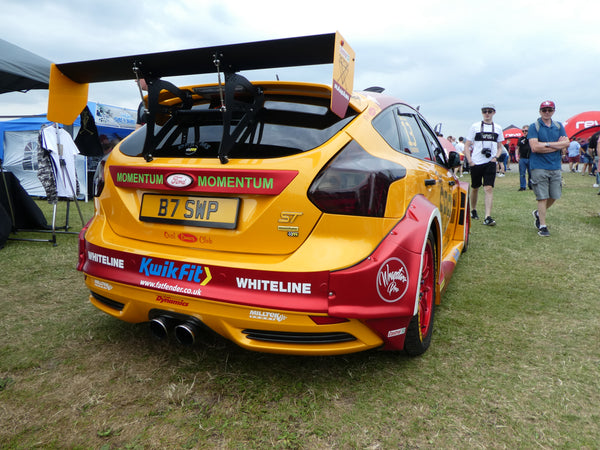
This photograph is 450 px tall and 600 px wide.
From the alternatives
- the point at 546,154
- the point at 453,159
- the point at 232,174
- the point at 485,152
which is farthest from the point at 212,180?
the point at 485,152

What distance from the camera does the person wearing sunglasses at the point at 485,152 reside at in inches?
262

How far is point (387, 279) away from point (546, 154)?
5075mm

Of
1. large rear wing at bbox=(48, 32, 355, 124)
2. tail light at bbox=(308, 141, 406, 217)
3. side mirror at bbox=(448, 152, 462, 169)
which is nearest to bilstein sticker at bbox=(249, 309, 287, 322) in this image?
tail light at bbox=(308, 141, 406, 217)

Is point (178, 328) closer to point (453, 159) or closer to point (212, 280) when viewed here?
point (212, 280)

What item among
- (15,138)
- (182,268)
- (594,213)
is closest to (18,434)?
(182,268)

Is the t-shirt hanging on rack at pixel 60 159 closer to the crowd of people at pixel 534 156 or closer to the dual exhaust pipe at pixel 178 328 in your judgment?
the dual exhaust pipe at pixel 178 328

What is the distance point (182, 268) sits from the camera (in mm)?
1871

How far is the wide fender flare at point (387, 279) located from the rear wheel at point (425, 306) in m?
0.23

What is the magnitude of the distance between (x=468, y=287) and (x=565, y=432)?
1.94m

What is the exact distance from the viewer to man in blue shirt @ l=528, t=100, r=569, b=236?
18.4ft

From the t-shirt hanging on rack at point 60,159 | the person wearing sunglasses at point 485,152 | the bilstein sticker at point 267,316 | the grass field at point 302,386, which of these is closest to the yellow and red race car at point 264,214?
the bilstein sticker at point 267,316

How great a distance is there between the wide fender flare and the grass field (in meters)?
0.45

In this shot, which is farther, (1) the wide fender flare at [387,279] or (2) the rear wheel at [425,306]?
(2) the rear wheel at [425,306]

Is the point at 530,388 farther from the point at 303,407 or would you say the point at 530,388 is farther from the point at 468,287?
the point at 468,287
